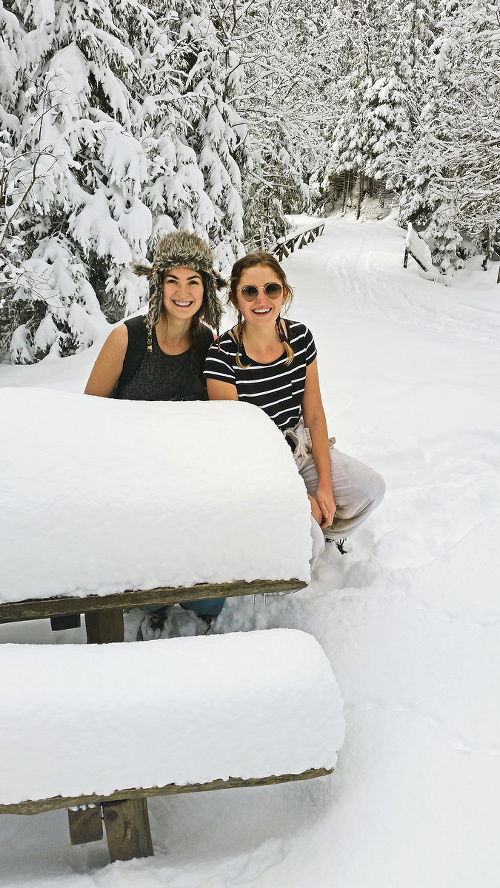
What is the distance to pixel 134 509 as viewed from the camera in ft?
5.63

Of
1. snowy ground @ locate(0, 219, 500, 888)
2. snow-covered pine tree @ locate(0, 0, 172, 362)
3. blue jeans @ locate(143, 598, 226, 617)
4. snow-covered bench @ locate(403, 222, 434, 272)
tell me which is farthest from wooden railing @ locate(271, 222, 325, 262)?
blue jeans @ locate(143, 598, 226, 617)

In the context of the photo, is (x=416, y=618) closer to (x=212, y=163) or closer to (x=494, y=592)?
(x=494, y=592)

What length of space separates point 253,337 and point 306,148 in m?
16.9

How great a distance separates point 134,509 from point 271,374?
1.19 meters

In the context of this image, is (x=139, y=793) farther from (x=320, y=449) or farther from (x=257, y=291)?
(x=257, y=291)

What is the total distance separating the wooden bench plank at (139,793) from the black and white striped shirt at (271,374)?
155 cm

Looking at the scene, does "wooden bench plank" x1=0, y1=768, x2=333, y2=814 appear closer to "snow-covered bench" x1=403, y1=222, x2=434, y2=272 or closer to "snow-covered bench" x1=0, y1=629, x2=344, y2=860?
"snow-covered bench" x1=0, y1=629, x2=344, y2=860

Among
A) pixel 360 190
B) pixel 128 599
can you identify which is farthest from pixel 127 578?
pixel 360 190

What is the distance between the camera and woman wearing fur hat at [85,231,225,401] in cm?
267

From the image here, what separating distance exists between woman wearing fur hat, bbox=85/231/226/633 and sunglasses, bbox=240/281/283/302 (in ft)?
0.86

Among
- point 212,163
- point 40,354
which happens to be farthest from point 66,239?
point 212,163

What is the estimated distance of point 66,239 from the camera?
8.02 m

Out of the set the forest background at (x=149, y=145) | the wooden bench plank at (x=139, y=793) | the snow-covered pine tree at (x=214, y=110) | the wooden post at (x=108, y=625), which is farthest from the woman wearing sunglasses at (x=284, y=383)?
the snow-covered pine tree at (x=214, y=110)

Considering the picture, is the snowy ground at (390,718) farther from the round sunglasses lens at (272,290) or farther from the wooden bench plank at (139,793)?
the round sunglasses lens at (272,290)
